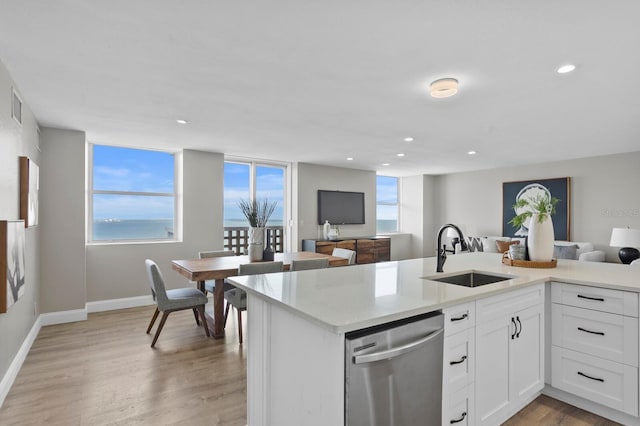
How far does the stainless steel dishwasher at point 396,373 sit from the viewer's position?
4.21ft

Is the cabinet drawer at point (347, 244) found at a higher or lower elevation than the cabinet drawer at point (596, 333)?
higher

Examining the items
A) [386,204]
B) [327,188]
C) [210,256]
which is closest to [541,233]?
[210,256]

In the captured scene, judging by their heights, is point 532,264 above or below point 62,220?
below

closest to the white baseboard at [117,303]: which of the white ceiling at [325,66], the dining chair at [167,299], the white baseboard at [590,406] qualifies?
the dining chair at [167,299]

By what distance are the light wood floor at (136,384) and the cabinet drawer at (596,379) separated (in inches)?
6.3

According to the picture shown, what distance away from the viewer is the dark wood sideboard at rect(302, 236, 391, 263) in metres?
6.20

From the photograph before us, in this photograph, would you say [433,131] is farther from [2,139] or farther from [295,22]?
[2,139]

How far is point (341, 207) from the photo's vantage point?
7.05 m

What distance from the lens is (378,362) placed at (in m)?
1.34

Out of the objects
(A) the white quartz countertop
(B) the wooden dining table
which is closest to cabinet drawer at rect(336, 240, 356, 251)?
(B) the wooden dining table

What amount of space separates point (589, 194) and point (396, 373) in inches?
254

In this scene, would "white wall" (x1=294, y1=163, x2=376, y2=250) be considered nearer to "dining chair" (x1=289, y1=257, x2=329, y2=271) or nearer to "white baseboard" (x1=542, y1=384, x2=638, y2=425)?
"dining chair" (x1=289, y1=257, x2=329, y2=271)

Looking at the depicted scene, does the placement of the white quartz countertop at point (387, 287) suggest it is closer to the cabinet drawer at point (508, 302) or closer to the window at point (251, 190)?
the cabinet drawer at point (508, 302)

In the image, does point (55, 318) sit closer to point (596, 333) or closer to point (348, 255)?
point (348, 255)
